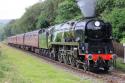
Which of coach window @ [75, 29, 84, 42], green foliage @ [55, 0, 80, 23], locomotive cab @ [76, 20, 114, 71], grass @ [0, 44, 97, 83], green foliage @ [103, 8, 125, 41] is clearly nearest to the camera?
grass @ [0, 44, 97, 83]

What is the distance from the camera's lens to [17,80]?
1449cm

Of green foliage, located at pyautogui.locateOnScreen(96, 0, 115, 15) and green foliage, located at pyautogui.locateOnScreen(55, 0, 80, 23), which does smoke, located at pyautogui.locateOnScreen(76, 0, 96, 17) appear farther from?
green foliage, located at pyautogui.locateOnScreen(55, 0, 80, 23)

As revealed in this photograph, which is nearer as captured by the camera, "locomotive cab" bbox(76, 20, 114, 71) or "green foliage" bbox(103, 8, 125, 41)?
"locomotive cab" bbox(76, 20, 114, 71)

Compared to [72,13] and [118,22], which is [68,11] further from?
[118,22]

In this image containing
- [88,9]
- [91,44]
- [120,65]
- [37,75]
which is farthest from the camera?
[120,65]

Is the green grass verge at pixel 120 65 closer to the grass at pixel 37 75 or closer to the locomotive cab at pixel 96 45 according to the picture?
the locomotive cab at pixel 96 45

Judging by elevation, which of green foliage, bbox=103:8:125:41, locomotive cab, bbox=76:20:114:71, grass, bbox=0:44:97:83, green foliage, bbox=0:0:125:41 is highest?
green foliage, bbox=0:0:125:41

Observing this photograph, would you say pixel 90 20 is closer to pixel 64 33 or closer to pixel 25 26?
pixel 64 33

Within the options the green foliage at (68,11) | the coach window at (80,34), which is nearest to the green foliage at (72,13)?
the green foliage at (68,11)

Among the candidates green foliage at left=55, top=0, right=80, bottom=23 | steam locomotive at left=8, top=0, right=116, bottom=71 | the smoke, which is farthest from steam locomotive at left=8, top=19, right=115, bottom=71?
green foliage at left=55, top=0, right=80, bottom=23

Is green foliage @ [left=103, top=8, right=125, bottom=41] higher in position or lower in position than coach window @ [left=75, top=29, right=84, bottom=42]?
higher

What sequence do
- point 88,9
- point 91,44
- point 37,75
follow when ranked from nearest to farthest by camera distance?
point 37,75
point 91,44
point 88,9

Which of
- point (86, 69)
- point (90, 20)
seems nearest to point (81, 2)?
point (90, 20)

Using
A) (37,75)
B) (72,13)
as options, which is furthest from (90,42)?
(72,13)
